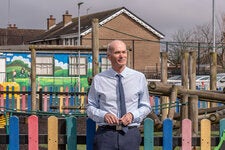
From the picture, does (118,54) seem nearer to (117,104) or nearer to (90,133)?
(117,104)

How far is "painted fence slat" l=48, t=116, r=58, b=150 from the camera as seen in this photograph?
5.63 meters

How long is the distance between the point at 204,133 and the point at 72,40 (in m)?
47.6

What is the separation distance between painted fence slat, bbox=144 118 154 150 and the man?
522mm

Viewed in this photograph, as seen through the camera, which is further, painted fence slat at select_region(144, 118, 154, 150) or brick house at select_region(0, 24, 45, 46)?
brick house at select_region(0, 24, 45, 46)

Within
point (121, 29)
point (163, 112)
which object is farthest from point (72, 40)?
point (163, 112)

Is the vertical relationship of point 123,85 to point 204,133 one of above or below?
above

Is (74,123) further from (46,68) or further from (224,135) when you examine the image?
(46,68)

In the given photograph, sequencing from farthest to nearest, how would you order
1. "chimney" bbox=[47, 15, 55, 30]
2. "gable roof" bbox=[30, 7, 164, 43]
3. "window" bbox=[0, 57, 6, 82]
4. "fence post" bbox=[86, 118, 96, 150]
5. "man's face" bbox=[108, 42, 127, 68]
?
"chimney" bbox=[47, 15, 55, 30]
"gable roof" bbox=[30, 7, 164, 43]
"window" bbox=[0, 57, 6, 82]
"fence post" bbox=[86, 118, 96, 150]
"man's face" bbox=[108, 42, 127, 68]

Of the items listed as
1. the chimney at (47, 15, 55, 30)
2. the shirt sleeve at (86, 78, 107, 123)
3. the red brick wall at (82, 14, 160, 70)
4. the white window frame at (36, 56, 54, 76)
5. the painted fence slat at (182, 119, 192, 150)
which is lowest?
the painted fence slat at (182, 119, 192, 150)

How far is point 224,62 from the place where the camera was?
128ft

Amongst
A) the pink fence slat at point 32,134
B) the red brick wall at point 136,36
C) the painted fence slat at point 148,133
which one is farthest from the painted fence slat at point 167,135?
the red brick wall at point 136,36

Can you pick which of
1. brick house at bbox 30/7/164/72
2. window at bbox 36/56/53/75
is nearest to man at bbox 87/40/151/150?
window at bbox 36/56/53/75

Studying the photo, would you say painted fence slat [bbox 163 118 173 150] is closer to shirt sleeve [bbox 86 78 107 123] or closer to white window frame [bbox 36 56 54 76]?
shirt sleeve [bbox 86 78 107 123]

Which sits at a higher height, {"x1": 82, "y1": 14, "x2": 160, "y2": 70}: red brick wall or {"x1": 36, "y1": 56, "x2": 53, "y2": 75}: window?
{"x1": 82, "y1": 14, "x2": 160, "y2": 70}: red brick wall
